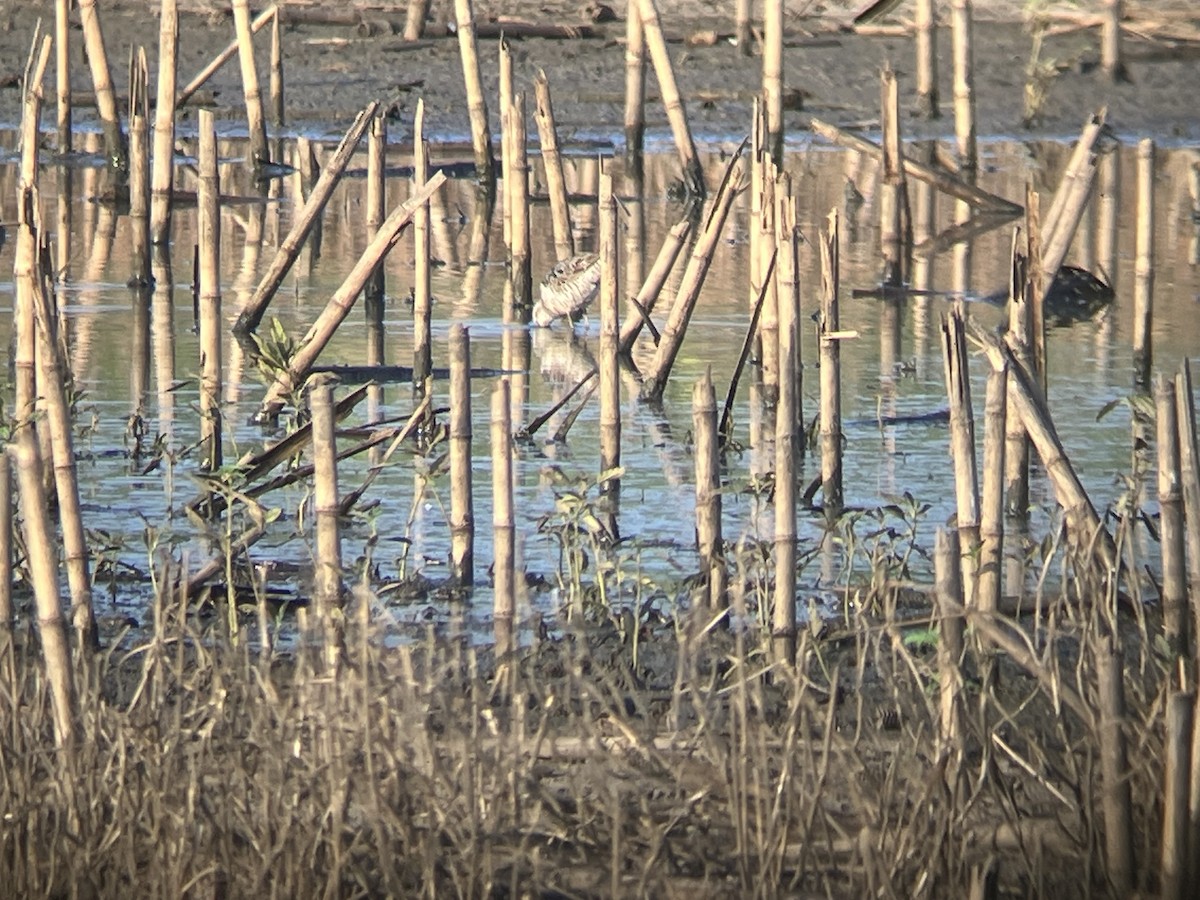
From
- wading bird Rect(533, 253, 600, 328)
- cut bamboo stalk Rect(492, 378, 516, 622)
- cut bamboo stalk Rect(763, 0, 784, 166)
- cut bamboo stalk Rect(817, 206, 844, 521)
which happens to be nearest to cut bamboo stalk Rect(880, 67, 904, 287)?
cut bamboo stalk Rect(763, 0, 784, 166)

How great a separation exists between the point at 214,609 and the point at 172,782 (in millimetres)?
1749

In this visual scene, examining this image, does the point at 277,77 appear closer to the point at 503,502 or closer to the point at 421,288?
the point at 421,288

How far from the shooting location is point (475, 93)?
15352mm

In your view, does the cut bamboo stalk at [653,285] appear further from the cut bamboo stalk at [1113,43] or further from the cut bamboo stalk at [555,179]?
the cut bamboo stalk at [1113,43]

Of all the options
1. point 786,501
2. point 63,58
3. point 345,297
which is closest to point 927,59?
point 63,58

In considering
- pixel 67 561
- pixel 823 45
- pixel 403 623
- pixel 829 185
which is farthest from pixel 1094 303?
pixel 823 45

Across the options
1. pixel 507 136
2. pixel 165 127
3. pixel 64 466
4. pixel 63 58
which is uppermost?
pixel 63 58

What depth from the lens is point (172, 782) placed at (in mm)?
4363

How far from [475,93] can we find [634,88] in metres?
1.80

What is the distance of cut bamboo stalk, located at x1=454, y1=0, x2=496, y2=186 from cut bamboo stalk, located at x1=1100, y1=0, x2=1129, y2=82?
7.28m

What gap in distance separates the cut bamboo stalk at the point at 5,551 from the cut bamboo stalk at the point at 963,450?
6.81ft

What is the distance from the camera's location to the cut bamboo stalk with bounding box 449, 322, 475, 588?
5895 millimetres

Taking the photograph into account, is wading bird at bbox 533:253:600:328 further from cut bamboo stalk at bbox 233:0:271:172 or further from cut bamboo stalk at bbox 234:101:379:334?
cut bamboo stalk at bbox 233:0:271:172

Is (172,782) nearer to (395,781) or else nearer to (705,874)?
(395,781)
